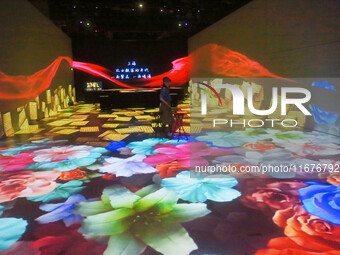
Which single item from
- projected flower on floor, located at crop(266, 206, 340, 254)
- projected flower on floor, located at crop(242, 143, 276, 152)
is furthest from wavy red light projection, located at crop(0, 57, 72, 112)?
projected flower on floor, located at crop(266, 206, 340, 254)

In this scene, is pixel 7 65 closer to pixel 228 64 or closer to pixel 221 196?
pixel 221 196

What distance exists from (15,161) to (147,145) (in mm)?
2167

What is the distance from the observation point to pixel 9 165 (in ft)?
14.4

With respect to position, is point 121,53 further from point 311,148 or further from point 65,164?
point 311,148

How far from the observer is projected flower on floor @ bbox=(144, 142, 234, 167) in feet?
14.5

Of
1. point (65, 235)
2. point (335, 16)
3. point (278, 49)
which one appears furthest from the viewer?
point (278, 49)

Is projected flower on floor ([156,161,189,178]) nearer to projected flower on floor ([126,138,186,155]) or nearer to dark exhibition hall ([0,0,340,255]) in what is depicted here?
dark exhibition hall ([0,0,340,255])

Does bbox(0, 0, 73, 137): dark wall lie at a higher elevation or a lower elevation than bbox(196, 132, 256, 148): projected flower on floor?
higher

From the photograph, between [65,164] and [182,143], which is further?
[182,143]

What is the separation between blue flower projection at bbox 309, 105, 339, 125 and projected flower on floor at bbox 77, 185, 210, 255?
4189mm

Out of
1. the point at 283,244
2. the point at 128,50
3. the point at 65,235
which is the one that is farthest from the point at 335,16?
the point at 128,50

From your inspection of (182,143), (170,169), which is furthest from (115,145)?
(170,169)

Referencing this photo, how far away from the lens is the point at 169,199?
3.11m

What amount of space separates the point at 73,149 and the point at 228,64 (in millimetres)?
6880
